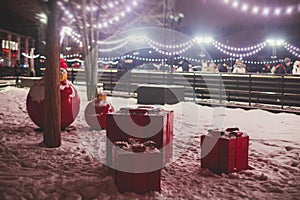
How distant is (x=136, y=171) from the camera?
13.3 feet

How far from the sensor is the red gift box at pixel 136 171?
160 inches

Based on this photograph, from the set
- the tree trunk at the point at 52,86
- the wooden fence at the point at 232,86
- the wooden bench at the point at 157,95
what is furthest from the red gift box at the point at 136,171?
the wooden fence at the point at 232,86

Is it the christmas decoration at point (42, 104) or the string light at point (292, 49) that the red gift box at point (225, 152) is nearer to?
the christmas decoration at point (42, 104)

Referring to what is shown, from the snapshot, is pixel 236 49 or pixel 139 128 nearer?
pixel 139 128

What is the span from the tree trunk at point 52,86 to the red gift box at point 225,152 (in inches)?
99.8

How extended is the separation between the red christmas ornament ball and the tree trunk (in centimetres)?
124

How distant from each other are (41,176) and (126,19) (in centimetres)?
1723

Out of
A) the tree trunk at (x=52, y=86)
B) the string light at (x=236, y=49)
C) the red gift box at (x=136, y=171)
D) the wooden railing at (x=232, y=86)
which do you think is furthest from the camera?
the string light at (x=236, y=49)

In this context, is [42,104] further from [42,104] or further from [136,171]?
[136,171]

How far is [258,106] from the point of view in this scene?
12.8 metres

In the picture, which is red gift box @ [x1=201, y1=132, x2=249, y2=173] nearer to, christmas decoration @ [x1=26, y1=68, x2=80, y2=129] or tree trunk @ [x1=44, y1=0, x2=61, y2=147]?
tree trunk @ [x1=44, y1=0, x2=61, y2=147]

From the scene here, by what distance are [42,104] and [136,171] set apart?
3.87 meters

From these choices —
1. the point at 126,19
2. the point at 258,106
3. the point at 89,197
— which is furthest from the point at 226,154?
the point at 126,19

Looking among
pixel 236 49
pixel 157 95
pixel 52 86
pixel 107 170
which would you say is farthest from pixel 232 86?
pixel 236 49
